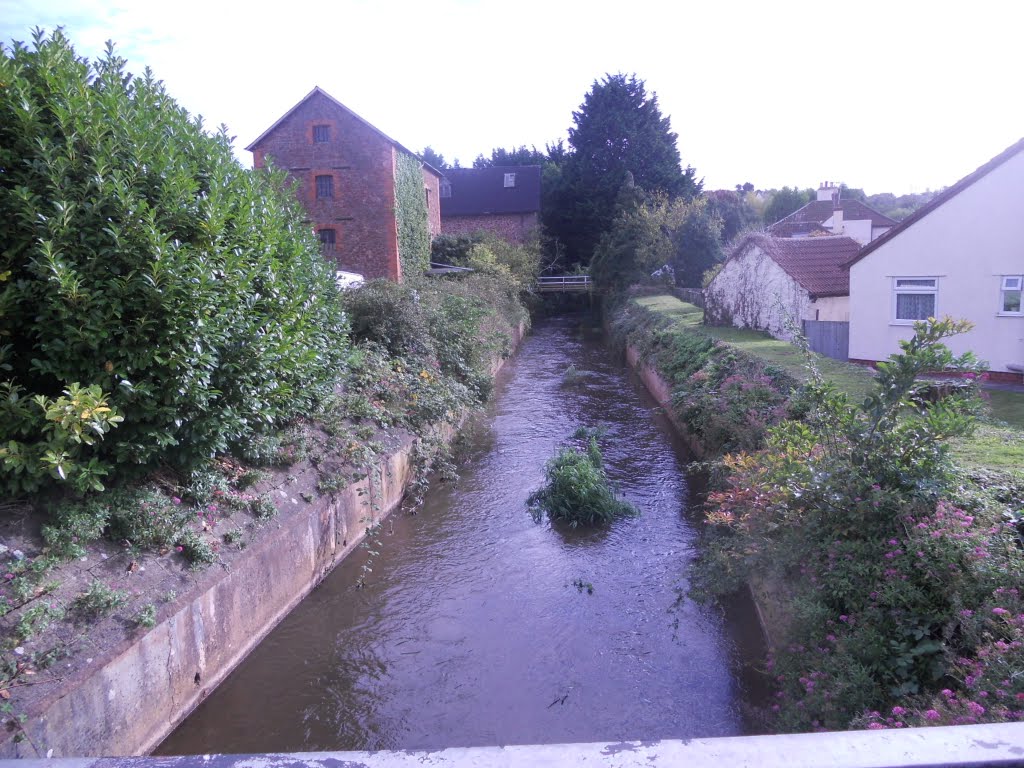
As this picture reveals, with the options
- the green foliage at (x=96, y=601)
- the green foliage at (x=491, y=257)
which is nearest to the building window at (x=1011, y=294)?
the green foliage at (x=96, y=601)

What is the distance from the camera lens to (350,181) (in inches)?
1180

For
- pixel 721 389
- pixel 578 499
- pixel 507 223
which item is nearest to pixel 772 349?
pixel 721 389

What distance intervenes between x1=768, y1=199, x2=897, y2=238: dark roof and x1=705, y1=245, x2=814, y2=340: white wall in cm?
1446

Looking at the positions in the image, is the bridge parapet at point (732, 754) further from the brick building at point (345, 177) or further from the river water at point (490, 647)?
the brick building at point (345, 177)

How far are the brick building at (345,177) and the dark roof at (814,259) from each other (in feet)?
48.2

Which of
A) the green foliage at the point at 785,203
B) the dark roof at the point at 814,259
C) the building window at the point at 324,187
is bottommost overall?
the dark roof at the point at 814,259

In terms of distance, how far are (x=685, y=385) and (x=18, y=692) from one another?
1390 centimetres

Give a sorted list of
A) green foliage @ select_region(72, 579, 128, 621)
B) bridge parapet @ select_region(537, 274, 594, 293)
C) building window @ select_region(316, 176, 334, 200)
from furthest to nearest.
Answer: bridge parapet @ select_region(537, 274, 594, 293)
building window @ select_region(316, 176, 334, 200)
green foliage @ select_region(72, 579, 128, 621)

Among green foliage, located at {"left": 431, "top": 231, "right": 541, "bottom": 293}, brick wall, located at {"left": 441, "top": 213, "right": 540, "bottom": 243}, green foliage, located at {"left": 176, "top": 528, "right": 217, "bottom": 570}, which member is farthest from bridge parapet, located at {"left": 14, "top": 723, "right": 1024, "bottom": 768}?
brick wall, located at {"left": 441, "top": 213, "right": 540, "bottom": 243}

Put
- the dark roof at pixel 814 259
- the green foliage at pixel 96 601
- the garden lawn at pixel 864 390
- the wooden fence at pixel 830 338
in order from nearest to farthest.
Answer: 1. the green foliage at pixel 96 601
2. the garden lawn at pixel 864 390
3. the wooden fence at pixel 830 338
4. the dark roof at pixel 814 259

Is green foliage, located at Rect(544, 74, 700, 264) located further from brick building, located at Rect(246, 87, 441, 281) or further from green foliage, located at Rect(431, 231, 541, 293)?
brick building, located at Rect(246, 87, 441, 281)

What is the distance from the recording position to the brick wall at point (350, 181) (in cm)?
2986

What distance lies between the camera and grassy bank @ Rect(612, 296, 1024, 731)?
459 centimetres

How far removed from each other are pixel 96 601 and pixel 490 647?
3.95 meters
